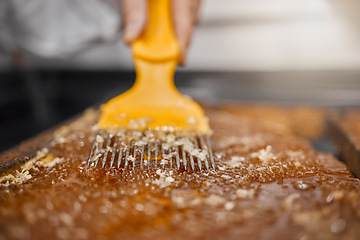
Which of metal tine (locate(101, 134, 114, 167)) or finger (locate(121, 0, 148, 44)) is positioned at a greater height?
finger (locate(121, 0, 148, 44))

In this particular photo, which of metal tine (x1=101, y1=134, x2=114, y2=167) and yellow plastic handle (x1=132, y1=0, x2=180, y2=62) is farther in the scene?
yellow plastic handle (x1=132, y1=0, x2=180, y2=62)

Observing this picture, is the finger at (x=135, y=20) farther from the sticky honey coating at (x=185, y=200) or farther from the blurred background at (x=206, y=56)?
the blurred background at (x=206, y=56)

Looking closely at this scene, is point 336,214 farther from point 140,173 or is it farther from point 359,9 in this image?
point 359,9

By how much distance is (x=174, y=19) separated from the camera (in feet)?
3.59

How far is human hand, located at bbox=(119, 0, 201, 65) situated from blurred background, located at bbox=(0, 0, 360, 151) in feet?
1.79

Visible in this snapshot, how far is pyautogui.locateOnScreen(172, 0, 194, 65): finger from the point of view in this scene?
1.09 m

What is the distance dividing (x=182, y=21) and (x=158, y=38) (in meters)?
0.15

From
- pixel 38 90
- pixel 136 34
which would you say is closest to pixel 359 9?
pixel 136 34

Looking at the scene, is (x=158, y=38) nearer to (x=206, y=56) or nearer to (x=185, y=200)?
(x=185, y=200)

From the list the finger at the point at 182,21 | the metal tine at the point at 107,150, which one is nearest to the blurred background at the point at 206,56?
the finger at the point at 182,21

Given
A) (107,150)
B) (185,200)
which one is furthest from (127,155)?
(185,200)

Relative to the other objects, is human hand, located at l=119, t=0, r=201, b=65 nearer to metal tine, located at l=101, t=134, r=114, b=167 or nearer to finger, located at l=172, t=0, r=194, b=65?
finger, located at l=172, t=0, r=194, b=65

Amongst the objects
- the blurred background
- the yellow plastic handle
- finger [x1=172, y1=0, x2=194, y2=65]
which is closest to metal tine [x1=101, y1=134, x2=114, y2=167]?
the yellow plastic handle

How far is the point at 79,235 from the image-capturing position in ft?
1.73
